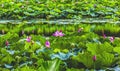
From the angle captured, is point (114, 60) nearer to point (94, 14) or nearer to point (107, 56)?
point (107, 56)

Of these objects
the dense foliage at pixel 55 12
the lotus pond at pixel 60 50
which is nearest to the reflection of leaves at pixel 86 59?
the lotus pond at pixel 60 50

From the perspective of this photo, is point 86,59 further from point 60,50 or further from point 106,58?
point 60,50

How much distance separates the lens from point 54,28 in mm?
5832

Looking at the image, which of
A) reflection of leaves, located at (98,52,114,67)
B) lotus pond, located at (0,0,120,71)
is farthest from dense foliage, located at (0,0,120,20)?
reflection of leaves, located at (98,52,114,67)

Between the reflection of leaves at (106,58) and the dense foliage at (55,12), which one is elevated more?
the reflection of leaves at (106,58)

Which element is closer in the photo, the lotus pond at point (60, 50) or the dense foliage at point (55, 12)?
the lotus pond at point (60, 50)

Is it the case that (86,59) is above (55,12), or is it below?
above

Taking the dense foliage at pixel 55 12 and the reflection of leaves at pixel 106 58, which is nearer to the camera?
the reflection of leaves at pixel 106 58

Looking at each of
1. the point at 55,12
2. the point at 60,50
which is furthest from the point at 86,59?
the point at 55,12

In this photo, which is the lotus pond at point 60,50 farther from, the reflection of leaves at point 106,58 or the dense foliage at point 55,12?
the dense foliage at point 55,12

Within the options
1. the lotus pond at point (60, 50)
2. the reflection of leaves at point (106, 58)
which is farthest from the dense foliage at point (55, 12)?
the reflection of leaves at point (106, 58)

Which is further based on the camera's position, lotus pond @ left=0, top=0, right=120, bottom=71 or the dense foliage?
the dense foliage

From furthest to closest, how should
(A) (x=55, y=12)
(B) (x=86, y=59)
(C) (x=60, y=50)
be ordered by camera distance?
(A) (x=55, y=12)
(C) (x=60, y=50)
(B) (x=86, y=59)

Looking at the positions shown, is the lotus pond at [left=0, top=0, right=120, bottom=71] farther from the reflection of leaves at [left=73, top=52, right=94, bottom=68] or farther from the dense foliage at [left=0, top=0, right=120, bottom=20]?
the dense foliage at [left=0, top=0, right=120, bottom=20]
